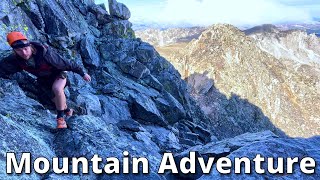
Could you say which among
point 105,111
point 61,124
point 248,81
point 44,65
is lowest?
point 248,81

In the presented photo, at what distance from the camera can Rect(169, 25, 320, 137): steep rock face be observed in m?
121

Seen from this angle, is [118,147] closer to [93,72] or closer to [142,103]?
[142,103]

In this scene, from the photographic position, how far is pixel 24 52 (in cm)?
1223

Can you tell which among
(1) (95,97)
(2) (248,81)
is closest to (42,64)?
(1) (95,97)

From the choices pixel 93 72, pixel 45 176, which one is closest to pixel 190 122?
pixel 93 72

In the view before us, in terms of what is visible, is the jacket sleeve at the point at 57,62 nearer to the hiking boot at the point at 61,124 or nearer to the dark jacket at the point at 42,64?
the dark jacket at the point at 42,64

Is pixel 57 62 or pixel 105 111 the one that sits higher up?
pixel 57 62

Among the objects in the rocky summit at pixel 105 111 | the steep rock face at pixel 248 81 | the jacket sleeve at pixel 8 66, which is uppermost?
the jacket sleeve at pixel 8 66

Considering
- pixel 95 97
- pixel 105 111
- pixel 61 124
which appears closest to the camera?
pixel 61 124

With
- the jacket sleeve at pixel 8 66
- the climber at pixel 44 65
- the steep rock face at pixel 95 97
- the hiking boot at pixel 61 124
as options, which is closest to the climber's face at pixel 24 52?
the climber at pixel 44 65

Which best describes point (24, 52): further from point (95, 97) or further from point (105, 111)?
point (105, 111)

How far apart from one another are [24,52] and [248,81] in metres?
122

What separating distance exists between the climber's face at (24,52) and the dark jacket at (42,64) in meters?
0.46

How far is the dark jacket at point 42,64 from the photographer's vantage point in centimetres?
1294
